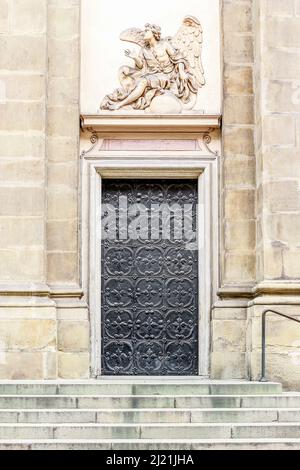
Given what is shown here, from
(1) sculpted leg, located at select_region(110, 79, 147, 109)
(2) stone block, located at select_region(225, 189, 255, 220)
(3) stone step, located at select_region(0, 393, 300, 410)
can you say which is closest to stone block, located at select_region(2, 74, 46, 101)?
(1) sculpted leg, located at select_region(110, 79, 147, 109)

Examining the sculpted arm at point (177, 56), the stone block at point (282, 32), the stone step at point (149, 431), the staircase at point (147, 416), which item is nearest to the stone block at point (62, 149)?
the sculpted arm at point (177, 56)

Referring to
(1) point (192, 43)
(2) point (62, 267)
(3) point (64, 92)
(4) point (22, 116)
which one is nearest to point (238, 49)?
(1) point (192, 43)

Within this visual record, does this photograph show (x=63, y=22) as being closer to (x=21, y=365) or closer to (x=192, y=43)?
(x=192, y=43)

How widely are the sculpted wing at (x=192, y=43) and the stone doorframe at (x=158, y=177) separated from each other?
1.18 m

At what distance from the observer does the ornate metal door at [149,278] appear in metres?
15.8

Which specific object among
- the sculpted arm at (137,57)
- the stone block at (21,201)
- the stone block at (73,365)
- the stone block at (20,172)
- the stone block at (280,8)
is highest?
the stone block at (280,8)

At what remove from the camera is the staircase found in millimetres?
10273

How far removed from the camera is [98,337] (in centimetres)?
1559

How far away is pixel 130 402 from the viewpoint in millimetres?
11477

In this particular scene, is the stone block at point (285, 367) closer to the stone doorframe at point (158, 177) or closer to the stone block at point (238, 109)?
the stone doorframe at point (158, 177)

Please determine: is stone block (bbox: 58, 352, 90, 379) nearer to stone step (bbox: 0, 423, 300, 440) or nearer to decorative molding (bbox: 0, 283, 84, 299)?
decorative molding (bbox: 0, 283, 84, 299)

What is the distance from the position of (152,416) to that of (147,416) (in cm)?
5

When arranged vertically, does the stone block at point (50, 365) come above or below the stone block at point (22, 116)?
below
